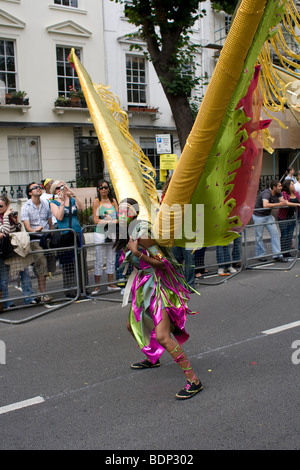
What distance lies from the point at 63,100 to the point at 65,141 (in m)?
1.36

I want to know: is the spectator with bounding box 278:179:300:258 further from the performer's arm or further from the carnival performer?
the performer's arm

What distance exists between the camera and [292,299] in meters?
6.30

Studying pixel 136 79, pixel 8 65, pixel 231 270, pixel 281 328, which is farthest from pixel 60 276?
pixel 136 79

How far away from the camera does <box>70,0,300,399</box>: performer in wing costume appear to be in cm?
231

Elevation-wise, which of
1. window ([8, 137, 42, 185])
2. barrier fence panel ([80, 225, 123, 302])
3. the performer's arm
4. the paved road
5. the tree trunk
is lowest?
the paved road

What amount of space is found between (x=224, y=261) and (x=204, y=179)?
17.4 ft

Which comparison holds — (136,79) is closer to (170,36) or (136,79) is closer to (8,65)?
(8,65)

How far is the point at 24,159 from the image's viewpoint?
1498 cm

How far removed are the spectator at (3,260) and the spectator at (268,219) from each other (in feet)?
14.3

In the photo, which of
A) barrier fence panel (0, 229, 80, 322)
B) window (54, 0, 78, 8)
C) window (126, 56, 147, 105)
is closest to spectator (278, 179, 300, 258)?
barrier fence panel (0, 229, 80, 322)

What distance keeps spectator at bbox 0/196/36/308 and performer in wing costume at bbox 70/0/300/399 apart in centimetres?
242

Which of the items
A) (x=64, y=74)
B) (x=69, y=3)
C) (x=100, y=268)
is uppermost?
(x=69, y=3)

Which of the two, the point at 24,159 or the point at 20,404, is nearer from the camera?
the point at 20,404
